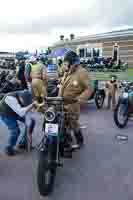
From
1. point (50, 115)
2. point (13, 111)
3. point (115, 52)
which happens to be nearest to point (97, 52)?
point (115, 52)

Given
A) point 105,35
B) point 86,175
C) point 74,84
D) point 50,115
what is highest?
point 105,35

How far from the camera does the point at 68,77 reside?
16.9 feet

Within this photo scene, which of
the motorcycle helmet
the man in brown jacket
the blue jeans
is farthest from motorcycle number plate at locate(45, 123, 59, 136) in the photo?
the motorcycle helmet

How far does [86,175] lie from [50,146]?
90 cm

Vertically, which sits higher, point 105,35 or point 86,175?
point 105,35

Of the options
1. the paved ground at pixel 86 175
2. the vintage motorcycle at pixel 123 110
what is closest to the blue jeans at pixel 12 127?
the paved ground at pixel 86 175

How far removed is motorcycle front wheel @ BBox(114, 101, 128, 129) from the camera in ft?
24.6

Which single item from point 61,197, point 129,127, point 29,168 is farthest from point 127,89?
point 61,197

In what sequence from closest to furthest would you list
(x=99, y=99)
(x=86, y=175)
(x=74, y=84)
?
(x=86, y=175), (x=74, y=84), (x=99, y=99)

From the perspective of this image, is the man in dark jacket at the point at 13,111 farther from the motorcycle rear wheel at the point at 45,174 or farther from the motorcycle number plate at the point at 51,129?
the motorcycle rear wheel at the point at 45,174

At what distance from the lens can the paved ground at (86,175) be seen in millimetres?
3838

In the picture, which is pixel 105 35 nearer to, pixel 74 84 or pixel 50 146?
pixel 74 84

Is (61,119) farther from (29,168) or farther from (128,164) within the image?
(128,164)

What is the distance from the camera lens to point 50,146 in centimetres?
389
